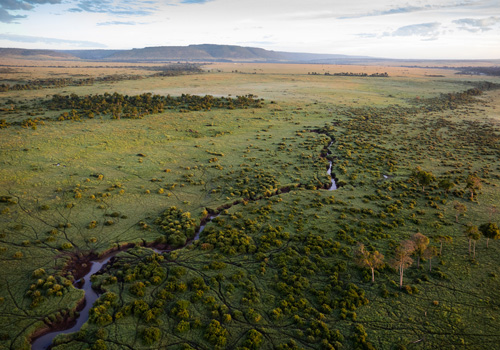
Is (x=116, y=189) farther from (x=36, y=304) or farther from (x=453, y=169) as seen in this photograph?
(x=453, y=169)

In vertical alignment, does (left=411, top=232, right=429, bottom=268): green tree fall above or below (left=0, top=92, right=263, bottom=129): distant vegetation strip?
below

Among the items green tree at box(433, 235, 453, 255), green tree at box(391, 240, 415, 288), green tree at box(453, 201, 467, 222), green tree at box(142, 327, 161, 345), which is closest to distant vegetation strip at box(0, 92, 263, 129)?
green tree at box(142, 327, 161, 345)

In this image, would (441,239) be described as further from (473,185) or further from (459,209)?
(473,185)

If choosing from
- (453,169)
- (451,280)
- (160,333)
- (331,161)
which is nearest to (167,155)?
(331,161)

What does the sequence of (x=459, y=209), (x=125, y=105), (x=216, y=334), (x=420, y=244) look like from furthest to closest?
(x=125, y=105)
(x=459, y=209)
(x=420, y=244)
(x=216, y=334)

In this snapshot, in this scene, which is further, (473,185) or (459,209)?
(473,185)

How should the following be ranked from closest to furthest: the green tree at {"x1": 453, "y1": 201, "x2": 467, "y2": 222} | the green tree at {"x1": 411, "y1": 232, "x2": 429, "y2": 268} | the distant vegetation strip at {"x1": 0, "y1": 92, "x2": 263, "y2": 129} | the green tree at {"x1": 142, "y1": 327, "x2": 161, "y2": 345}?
the green tree at {"x1": 142, "y1": 327, "x2": 161, "y2": 345} < the green tree at {"x1": 411, "y1": 232, "x2": 429, "y2": 268} < the green tree at {"x1": 453, "y1": 201, "x2": 467, "y2": 222} < the distant vegetation strip at {"x1": 0, "y1": 92, "x2": 263, "y2": 129}

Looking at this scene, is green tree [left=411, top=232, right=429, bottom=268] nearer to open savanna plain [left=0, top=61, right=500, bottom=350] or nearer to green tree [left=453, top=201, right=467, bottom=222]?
open savanna plain [left=0, top=61, right=500, bottom=350]

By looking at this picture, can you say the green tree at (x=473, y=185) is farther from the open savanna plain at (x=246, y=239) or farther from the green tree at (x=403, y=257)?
the green tree at (x=403, y=257)

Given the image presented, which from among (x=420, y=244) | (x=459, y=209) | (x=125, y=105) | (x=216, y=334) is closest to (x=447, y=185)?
(x=459, y=209)
